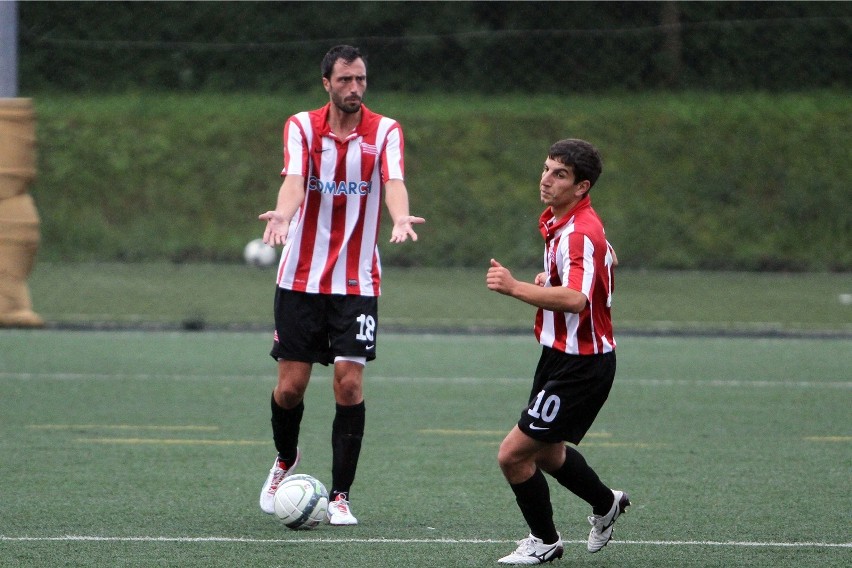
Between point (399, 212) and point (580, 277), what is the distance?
1.07m

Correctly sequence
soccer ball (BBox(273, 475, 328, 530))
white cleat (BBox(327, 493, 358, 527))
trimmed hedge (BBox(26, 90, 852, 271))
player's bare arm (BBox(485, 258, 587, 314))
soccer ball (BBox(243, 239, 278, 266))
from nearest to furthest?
player's bare arm (BBox(485, 258, 587, 314))
soccer ball (BBox(273, 475, 328, 530))
white cleat (BBox(327, 493, 358, 527))
soccer ball (BBox(243, 239, 278, 266))
trimmed hedge (BBox(26, 90, 852, 271))

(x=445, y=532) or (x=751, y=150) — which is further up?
(x=751, y=150)

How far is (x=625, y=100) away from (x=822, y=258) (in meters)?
3.95

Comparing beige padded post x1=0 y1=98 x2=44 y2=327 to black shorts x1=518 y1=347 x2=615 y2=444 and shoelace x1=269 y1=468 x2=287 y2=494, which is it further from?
shoelace x1=269 y1=468 x2=287 y2=494

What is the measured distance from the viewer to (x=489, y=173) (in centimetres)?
2067

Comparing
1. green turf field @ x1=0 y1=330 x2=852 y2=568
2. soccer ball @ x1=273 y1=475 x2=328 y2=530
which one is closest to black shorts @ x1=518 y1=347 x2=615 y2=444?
green turf field @ x1=0 y1=330 x2=852 y2=568

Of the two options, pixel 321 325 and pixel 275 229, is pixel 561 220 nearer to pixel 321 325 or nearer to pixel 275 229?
pixel 275 229

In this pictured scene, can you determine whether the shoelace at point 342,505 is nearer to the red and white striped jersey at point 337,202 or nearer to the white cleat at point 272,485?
the white cleat at point 272,485

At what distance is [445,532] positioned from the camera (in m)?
5.29

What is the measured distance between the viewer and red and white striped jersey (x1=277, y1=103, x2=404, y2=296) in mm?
5652

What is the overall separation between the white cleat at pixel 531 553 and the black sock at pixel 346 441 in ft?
3.52

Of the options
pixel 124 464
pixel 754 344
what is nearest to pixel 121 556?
pixel 124 464

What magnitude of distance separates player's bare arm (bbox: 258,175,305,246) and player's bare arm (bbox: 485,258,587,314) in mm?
901

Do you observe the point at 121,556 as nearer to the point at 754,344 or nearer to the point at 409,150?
the point at 754,344
